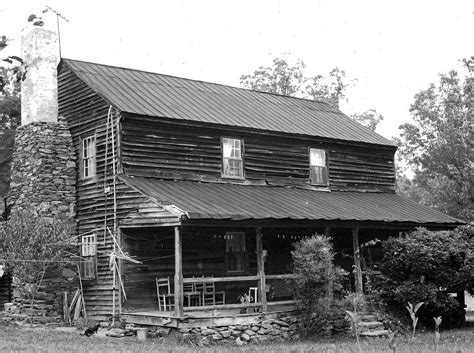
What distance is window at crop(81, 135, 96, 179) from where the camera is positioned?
22.6m

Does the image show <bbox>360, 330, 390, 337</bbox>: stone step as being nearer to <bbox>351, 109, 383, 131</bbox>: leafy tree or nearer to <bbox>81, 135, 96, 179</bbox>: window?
<bbox>81, 135, 96, 179</bbox>: window

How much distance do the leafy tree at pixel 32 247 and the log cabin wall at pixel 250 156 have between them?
287 cm

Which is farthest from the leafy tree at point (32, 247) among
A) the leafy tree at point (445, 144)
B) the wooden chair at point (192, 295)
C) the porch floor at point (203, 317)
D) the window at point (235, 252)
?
the leafy tree at point (445, 144)

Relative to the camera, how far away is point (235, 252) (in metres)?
23.0

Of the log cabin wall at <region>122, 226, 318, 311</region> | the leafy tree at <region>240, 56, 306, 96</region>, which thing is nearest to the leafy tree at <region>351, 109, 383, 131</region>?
the leafy tree at <region>240, 56, 306, 96</region>

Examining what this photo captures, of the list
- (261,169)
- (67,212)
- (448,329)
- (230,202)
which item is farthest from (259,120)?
(448,329)

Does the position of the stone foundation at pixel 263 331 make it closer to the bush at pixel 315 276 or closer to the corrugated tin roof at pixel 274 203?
the bush at pixel 315 276

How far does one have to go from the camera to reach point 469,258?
20.8m

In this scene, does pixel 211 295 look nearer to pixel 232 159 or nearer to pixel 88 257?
pixel 88 257

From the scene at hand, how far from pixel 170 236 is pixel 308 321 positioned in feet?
15.8

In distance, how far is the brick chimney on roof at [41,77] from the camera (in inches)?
926

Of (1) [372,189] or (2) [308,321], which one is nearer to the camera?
(2) [308,321]

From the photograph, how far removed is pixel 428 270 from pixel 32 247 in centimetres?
1142

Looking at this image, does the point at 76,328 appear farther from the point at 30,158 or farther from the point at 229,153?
the point at 229,153
